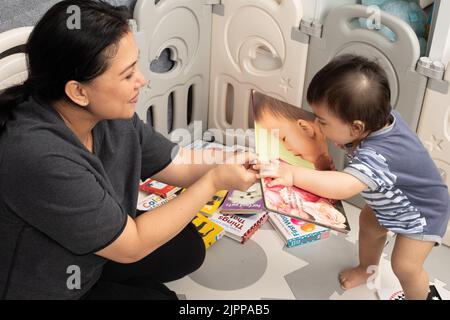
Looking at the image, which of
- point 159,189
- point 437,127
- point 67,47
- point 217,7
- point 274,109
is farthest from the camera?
point 217,7

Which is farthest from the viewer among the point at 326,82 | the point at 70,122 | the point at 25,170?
the point at 326,82

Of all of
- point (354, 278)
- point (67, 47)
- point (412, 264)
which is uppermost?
point (67, 47)

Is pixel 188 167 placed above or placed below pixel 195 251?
above

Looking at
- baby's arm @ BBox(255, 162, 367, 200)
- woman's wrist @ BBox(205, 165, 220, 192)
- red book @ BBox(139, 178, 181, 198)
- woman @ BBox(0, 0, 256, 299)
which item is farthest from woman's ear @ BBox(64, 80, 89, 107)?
red book @ BBox(139, 178, 181, 198)

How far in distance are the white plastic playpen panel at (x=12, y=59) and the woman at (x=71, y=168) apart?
0.29 m

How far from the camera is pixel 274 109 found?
43.4 inches

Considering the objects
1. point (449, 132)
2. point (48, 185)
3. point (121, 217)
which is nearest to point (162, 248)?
point (121, 217)

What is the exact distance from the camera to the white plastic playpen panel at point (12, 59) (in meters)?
1.10

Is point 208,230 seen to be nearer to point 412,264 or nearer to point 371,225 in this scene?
point 371,225

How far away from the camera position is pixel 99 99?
0.86 m

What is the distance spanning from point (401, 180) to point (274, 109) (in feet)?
1.01

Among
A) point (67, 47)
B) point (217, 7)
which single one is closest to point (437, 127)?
point (217, 7)

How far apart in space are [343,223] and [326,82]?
29 cm
